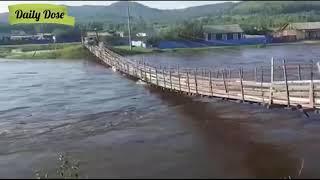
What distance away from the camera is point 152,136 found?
20.3 m

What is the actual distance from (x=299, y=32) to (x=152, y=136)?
6319 cm

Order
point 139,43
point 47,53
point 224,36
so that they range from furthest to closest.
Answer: point 224,36 → point 139,43 → point 47,53

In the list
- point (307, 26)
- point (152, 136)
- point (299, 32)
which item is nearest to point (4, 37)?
point (299, 32)

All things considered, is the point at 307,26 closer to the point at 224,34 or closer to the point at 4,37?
the point at 224,34

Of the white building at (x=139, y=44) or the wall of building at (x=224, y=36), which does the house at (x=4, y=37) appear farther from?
the wall of building at (x=224, y=36)

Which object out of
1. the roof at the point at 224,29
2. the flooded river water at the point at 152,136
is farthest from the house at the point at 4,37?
the flooded river water at the point at 152,136

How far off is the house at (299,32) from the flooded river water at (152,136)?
143ft

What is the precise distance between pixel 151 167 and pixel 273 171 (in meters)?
3.66

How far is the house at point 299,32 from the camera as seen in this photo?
71312 millimetres

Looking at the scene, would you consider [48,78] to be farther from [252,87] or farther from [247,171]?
[247,171]

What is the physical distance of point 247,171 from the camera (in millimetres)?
15141

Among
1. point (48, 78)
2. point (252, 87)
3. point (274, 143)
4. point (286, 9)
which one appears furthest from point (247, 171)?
point (286, 9)

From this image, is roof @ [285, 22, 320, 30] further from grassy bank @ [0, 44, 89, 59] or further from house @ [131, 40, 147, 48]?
grassy bank @ [0, 44, 89, 59]

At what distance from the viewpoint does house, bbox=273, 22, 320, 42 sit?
71312mm
